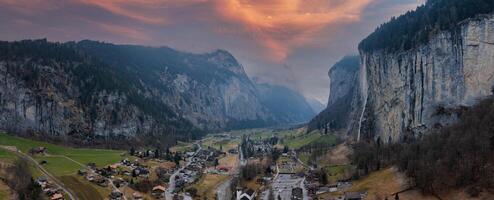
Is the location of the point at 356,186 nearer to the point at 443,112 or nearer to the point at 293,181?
the point at 293,181

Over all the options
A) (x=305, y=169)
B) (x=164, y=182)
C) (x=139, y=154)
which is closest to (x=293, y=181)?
(x=305, y=169)

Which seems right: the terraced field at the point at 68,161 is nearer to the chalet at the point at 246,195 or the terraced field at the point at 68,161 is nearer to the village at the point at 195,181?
the village at the point at 195,181

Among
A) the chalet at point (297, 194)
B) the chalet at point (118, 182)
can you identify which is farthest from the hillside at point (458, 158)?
the chalet at point (118, 182)

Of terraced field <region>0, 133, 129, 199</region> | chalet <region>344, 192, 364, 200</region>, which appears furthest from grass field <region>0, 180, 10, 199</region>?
chalet <region>344, 192, 364, 200</region>

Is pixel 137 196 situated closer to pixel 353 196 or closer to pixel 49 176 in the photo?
pixel 49 176

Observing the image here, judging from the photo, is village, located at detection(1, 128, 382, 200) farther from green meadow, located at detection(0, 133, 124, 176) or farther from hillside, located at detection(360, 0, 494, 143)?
hillside, located at detection(360, 0, 494, 143)

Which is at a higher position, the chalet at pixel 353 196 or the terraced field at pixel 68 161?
the terraced field at pixel 68 161

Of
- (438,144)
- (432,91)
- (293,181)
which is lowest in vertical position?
(293,181)

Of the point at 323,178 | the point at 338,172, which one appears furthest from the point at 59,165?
the point at 338,172
